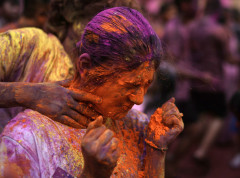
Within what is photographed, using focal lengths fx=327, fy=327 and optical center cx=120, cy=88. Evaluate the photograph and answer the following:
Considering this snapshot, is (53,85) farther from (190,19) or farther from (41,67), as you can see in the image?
(190,19)

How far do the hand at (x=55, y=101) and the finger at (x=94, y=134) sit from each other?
0.86ft

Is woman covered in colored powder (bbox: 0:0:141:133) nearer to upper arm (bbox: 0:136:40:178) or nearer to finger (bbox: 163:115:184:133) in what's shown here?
upper arm (bbox: 0:136:40:178)

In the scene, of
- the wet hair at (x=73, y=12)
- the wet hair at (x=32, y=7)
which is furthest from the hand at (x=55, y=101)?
the wet hair at (x=32, y=7)

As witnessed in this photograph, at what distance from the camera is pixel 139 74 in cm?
144

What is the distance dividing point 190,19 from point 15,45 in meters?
4.25

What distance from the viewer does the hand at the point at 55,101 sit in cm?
154

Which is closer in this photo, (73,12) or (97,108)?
(97,108)

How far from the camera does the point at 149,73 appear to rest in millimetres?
1474

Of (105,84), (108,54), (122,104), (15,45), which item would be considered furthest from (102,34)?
(15,45)

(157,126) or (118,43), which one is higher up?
(118,43)

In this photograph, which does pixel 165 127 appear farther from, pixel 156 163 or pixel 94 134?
pixel 94 134

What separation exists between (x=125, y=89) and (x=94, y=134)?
0.94 feet

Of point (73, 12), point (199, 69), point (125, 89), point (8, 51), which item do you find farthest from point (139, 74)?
point (199, 69)

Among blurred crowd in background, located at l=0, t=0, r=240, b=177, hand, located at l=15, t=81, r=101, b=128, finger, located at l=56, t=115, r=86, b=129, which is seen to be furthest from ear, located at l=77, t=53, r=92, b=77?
blurred crowd in background, located at l=0, t=0, r=240, b=177
